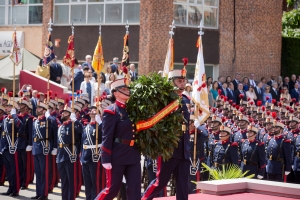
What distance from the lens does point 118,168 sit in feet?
36.1

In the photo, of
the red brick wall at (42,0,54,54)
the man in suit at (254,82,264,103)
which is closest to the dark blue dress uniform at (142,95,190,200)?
the man in suit at (254,82,264,103)

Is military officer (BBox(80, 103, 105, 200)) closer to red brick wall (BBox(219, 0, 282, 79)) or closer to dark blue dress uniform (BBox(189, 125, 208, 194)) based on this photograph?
dark blue dress uniform (BBox(189, 125, 208, 194))

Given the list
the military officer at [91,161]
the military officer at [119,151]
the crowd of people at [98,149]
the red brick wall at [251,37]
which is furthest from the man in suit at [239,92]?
the military officer at [119,151]

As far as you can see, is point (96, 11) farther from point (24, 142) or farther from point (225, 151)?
point (225, 151)

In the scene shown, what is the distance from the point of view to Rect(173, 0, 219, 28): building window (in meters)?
29.2

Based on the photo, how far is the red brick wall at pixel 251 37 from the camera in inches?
1206

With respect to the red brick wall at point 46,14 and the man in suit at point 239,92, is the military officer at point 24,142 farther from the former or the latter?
the red brick wall at point 46,14

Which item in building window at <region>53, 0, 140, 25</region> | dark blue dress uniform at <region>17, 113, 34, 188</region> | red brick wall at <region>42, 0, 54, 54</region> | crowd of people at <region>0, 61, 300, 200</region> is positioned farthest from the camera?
red brick wall at <region>42, 0, 54, 54</region>

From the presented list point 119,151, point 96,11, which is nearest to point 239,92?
point 96,11

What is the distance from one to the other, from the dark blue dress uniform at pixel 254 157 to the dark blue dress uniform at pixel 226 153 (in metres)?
0.35

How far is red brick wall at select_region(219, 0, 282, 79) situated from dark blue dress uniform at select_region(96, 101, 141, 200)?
1974 cm

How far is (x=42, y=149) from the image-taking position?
51.3ft

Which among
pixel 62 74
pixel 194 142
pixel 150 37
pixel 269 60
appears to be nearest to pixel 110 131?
pixel 194 142

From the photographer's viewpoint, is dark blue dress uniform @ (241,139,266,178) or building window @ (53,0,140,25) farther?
building window @ (53,0,140,25)
